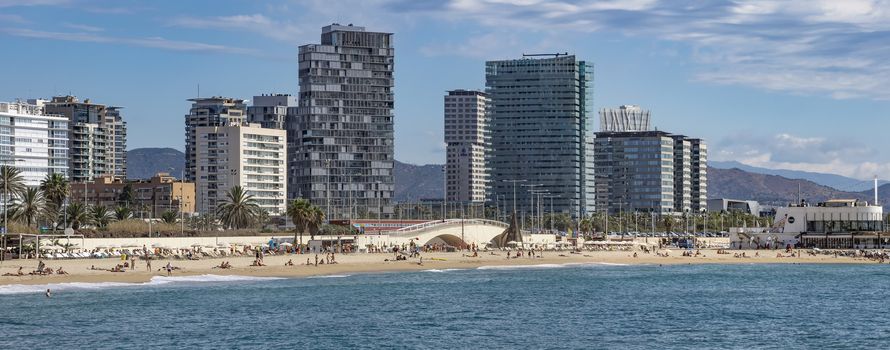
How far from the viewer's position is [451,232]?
163 m

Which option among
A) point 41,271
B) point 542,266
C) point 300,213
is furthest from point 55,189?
point 542,266

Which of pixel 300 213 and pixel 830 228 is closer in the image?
pixel 300 213

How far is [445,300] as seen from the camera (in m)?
89.8

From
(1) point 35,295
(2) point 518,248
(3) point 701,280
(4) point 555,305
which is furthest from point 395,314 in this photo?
(2) point 518,248

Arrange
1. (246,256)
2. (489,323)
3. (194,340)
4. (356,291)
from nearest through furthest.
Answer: (194,340), (489,323), (356,291), (246,256)

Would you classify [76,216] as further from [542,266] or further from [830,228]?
[830,228]

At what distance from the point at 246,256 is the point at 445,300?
146 feet

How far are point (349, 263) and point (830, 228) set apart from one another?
86.8 meters

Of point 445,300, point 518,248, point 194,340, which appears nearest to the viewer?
point 194,340

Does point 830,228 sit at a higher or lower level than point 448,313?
higher

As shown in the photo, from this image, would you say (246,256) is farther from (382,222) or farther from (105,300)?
(382,222)

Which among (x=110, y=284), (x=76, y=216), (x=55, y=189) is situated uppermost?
(x=55, y=189)

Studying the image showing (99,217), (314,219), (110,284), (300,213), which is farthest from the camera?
(99,217)

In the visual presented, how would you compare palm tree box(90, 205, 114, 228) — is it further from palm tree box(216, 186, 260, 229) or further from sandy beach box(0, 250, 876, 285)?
sandy beach box(0, 250, 876, 285)
